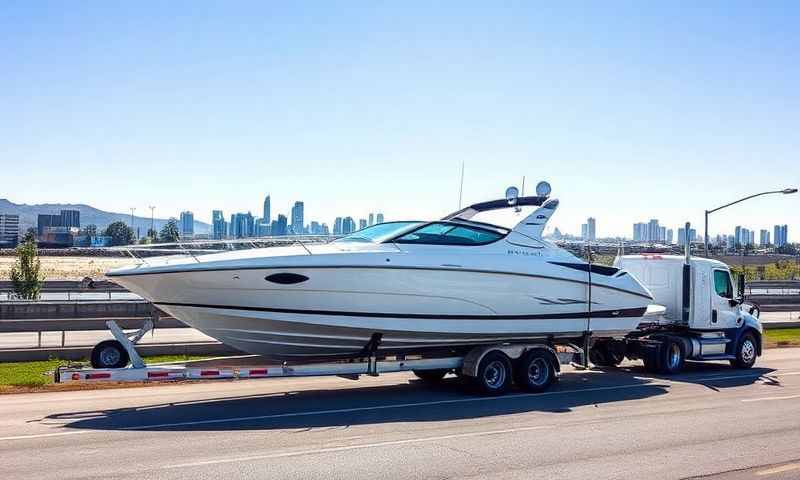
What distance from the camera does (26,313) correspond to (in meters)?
25.9

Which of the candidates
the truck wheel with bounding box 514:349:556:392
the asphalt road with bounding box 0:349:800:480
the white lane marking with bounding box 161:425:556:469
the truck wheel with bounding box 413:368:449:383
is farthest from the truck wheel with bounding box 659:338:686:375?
the white lane marking with bounding box 161:425:556:469

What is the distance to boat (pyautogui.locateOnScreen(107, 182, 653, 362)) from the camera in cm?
1158

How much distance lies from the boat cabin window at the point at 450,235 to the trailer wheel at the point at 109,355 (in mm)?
4597

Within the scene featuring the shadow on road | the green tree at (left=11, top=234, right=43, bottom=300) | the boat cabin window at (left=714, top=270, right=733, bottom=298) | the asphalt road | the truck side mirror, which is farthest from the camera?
the green tree at (left=11, top=234, right=43, bottom=300)

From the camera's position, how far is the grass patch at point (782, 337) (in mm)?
25453

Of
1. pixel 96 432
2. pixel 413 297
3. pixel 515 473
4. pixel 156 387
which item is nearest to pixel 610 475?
pixel 515 473

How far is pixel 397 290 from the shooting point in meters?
12.4

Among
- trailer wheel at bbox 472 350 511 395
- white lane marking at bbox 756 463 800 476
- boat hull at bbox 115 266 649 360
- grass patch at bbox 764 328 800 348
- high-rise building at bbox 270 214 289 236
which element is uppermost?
high-rise building at bbox 270 214 289 236

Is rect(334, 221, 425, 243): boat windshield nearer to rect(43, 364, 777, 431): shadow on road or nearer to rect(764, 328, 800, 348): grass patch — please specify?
rect(43, 364, 777, 431): shadow on road

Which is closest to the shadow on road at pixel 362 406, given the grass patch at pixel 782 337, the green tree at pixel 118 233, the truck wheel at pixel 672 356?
the truck wheel at pixel 672 356

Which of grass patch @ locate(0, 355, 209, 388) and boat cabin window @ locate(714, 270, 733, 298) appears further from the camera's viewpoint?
boat cabin window @ locate(714, 270, 733, 298)

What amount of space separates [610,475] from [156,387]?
28.9 ft

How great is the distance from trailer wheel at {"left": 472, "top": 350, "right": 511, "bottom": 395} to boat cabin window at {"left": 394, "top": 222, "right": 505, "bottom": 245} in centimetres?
199

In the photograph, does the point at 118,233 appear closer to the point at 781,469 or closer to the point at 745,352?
the point at 745,352
